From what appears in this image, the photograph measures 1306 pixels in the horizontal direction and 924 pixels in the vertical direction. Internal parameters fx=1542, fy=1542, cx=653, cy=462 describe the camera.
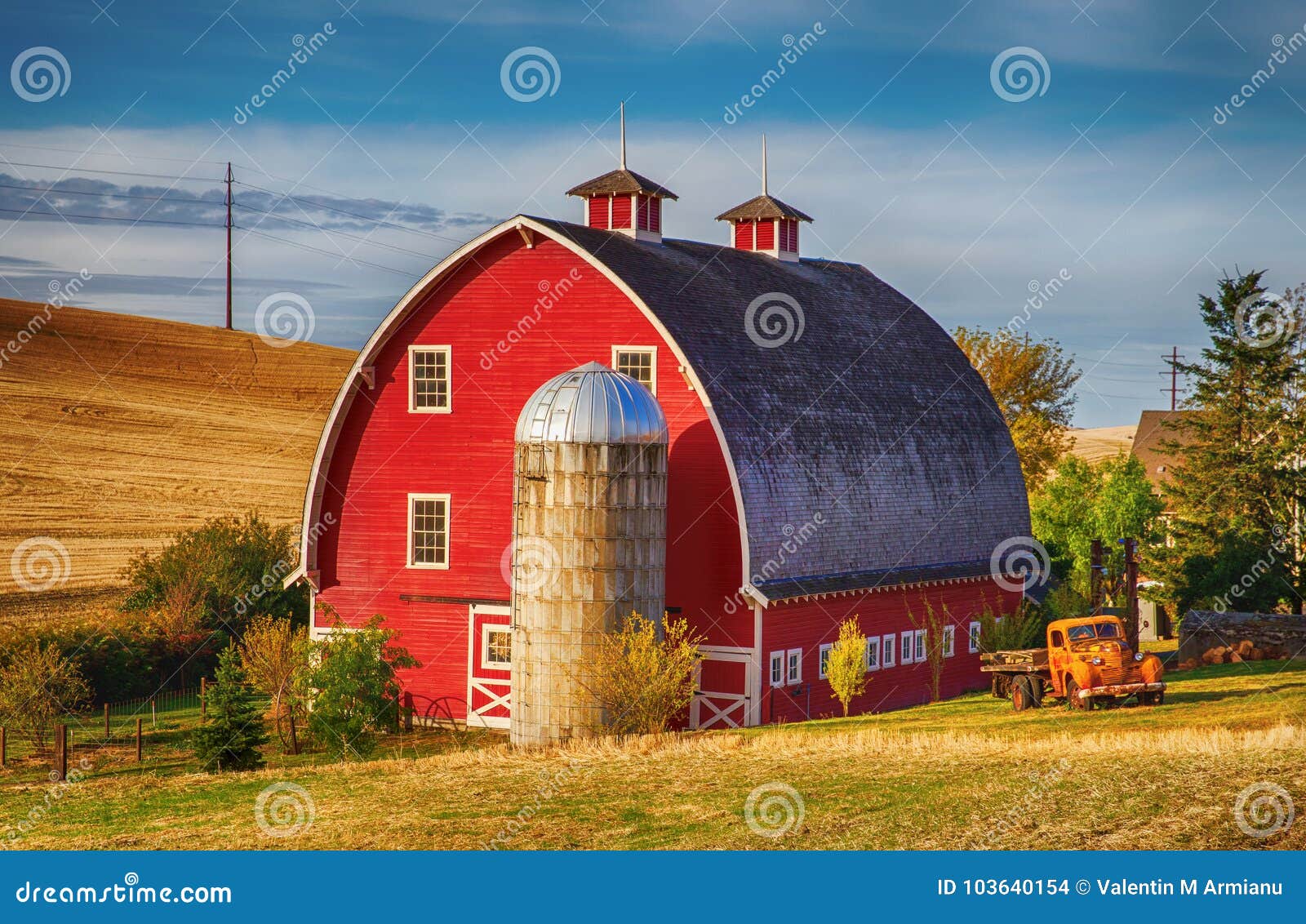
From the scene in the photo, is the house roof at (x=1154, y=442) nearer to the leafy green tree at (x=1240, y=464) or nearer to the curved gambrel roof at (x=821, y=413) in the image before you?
the leafy green tree at (x=1240, y=464)

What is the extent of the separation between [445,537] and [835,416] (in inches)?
345

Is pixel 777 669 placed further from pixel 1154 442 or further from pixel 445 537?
pixel 1154 442

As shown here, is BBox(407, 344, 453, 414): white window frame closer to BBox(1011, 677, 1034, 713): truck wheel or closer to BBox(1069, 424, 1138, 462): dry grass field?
BBox(1011, 677, 1034, 713): truck wheel

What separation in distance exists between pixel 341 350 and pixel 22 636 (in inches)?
2243

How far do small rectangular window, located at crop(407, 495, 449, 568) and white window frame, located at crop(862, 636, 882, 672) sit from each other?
9126 mm

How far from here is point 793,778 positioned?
68.7 feet

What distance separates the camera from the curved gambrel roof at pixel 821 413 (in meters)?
30.2

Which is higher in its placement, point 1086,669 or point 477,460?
point 477,460

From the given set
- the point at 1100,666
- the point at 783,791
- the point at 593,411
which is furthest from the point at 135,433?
the point at 783,791

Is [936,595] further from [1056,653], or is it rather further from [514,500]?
[514,500]

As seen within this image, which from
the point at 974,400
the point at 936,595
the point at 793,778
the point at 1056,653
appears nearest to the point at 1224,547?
the point at 974,400

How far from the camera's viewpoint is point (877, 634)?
33219mm

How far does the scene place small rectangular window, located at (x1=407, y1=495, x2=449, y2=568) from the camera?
32.2 metres

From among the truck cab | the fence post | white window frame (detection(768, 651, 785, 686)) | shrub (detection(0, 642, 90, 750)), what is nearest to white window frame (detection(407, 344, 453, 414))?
white window frame (detection(768, 651, 785, 686))
